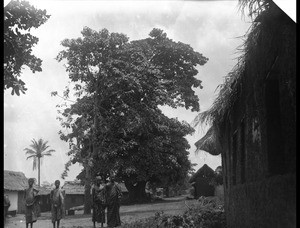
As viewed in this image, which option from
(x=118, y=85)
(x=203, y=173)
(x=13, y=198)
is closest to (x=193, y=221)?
(x=118, y=85)

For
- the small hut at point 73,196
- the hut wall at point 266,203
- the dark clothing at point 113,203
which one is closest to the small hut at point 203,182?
the dark clothing at point 113,203

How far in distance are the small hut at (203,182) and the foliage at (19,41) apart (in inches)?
906

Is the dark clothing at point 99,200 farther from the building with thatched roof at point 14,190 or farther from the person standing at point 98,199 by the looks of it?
the building with thatched roof at point 14,190

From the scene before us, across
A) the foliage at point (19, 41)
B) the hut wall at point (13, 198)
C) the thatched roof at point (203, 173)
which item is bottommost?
the hut wall at point (13, 198)

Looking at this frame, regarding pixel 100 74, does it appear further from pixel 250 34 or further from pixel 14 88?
pixel 250 34

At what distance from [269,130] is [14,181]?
34142mm

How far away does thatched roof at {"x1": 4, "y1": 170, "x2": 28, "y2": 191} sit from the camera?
114ft

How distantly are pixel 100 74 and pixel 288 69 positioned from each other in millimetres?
17286

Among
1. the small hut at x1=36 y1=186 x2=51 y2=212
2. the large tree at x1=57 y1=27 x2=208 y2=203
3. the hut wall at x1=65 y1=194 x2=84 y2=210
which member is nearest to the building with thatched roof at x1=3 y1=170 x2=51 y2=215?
the small hut at x1=36 y1=186 x2=51 y2=212

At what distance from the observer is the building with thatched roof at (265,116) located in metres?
5.00

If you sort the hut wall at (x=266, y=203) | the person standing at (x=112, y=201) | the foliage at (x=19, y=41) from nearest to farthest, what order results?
the hut wall at (x=266, y=203) → the foliage at (x=19, y=41) → the person standing at (x=112, y=201)

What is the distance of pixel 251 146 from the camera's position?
7.46m

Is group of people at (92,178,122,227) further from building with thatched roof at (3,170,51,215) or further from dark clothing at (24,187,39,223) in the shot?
building with thatched roof at (3,170,51,215)

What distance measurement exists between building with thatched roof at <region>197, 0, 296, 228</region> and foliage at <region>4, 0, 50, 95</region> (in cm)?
342
